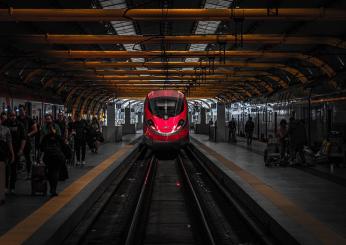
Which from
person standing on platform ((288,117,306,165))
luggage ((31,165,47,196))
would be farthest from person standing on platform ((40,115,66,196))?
person standing on platform ((288,117,306,165))

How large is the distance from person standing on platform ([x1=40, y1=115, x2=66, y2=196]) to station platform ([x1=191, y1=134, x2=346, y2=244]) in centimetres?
427

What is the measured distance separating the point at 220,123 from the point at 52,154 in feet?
96.5

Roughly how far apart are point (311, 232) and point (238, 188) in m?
7.02

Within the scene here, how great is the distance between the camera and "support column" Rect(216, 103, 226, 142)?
40.8 m

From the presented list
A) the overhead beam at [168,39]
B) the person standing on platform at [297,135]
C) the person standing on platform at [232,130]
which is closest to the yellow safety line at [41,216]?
the overhead beam at [168,39]

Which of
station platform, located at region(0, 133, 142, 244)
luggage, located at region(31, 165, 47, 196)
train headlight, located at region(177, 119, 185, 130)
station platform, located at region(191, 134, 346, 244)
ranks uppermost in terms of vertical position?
train headlight, located at region(177, 119, 185, 130)

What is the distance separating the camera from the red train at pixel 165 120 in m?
29.0

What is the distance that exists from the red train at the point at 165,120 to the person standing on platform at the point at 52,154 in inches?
619

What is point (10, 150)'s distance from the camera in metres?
12.4

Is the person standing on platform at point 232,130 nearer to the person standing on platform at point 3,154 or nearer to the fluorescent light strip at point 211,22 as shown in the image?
the fluorescent light strip at point 211,22

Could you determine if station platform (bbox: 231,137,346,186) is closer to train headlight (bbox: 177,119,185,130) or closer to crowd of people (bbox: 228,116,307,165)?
crowd of people (bbox: 228,116,307,165)

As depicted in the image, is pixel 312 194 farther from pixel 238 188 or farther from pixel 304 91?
pixel 304 91

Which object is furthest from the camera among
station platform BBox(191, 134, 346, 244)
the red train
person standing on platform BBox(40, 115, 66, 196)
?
the red train

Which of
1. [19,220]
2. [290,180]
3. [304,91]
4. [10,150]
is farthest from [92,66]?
[19,220]
